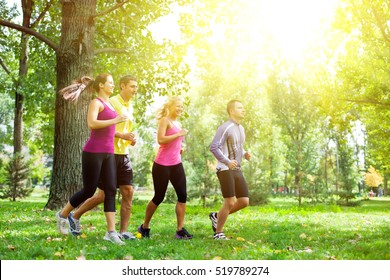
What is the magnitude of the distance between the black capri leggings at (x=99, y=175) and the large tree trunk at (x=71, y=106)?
5.50m

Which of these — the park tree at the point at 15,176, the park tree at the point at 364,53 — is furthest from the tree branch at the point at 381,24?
the park tree at the point at 15,176

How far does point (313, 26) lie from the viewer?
40.6ft

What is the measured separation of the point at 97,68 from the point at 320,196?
16.8 meters

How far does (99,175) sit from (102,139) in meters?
0.50

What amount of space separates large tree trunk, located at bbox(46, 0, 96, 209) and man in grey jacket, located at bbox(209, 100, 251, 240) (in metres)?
5.59

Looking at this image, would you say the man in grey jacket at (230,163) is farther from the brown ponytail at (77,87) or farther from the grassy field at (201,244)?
the brown ponytail at (77,87)

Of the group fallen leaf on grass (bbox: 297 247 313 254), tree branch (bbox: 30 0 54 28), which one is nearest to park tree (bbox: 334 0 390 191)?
fallen leaf on grass (bbox: 297 247 313 254)

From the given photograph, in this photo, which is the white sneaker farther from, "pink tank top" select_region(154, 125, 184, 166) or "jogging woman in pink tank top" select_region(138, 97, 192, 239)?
"pink tank top" select_region(154, 125, 184, 166)

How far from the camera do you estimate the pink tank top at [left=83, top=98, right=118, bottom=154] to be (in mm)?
6547

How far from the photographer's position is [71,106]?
39.9ft

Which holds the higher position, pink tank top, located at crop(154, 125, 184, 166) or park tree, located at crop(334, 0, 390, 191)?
park tree, located at crop(334, 0, 390, 191)

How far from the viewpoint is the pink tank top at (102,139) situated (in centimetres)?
655

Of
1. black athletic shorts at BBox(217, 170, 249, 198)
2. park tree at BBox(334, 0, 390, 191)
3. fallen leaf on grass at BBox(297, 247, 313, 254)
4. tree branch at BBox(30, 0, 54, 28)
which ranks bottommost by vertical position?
fallen leaf on grass at BBox(297, 247, 313, 254)

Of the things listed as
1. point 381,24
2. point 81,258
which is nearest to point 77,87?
point 81,258
